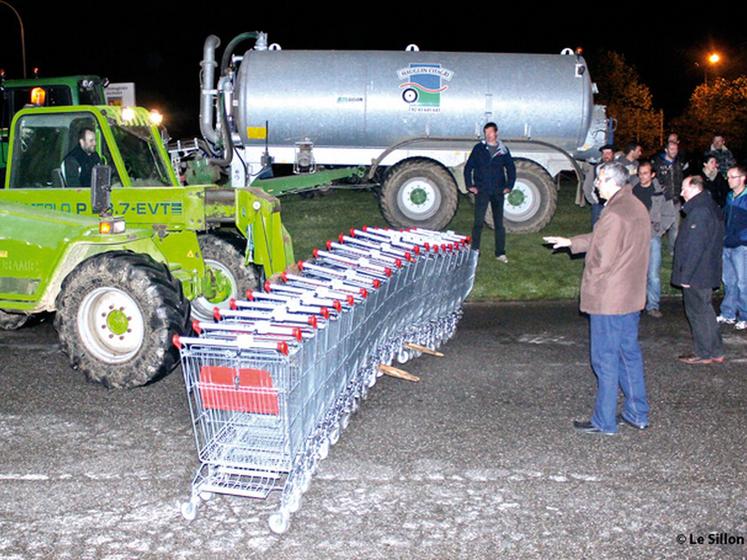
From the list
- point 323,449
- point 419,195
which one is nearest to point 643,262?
point 323,449

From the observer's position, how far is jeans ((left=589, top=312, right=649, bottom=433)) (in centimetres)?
643

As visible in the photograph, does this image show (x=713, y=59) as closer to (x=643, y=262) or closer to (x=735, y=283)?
(x=735, y=283)

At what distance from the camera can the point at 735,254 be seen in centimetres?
994

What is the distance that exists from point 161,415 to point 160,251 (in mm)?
2037

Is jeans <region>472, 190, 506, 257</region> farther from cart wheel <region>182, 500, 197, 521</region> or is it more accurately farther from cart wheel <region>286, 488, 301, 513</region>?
cart wheel <region>182, 500, 197, 521</region>

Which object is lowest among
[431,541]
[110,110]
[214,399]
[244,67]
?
[431,541]

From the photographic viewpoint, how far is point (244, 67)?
52.0 ft

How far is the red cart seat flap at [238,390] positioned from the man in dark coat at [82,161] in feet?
14.1

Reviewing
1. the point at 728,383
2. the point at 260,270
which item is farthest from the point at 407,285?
the point at 728,383

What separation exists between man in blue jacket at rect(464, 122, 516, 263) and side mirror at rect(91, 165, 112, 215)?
638cm

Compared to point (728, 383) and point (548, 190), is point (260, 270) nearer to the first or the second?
point (728, 383)

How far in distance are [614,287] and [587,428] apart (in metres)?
1.14

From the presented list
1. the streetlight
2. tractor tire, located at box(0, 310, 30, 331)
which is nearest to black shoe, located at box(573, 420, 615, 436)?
tractor tire, located at box(0, 310, 30, 331)

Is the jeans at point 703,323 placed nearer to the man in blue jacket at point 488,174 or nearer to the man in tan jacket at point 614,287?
the man in tan jacket at point 614,287
